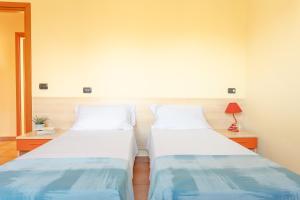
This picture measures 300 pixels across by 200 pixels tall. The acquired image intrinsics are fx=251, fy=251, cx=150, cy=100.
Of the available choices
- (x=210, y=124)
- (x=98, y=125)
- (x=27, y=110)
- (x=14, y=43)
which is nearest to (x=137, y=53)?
(x=98, y=125)

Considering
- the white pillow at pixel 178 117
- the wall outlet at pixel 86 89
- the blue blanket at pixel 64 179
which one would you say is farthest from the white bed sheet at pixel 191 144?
the wall outlet at pixel 86 89

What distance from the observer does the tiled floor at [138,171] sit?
238cm

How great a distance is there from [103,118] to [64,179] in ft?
5.37

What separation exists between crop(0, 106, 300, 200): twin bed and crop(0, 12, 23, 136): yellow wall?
277 centimetres

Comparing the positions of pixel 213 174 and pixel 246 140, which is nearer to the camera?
pixel 213 174

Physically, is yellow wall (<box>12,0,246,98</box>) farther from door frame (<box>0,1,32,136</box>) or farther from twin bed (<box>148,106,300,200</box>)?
twin bed (<box>148,106,300,200</box>)

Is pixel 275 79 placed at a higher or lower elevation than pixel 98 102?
higher

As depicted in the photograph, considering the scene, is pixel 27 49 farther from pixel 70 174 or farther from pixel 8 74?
pixel 70 174

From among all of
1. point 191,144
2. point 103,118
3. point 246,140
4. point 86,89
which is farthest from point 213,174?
point 86,89

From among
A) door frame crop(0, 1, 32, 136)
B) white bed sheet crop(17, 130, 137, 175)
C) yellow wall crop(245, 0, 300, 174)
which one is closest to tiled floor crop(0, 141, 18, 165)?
door frame crop(0, 1, 32, 136)

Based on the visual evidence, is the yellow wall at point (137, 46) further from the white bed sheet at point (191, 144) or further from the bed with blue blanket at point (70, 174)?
the bed with blue blanket at point (70, 174)

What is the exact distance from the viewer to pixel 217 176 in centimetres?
153

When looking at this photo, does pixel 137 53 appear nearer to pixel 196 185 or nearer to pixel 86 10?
pixel 86 10

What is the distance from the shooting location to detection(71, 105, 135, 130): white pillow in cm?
302
